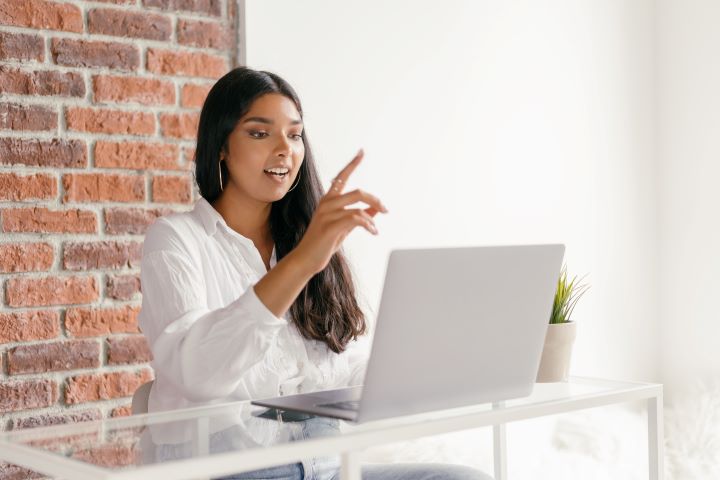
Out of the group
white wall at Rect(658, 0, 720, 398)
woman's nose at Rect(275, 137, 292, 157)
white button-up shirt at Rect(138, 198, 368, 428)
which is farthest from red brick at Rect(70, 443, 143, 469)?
white wall at Rect(658, 0, 720, 398)

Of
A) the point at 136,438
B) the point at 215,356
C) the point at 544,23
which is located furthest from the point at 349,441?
the point at 544,23

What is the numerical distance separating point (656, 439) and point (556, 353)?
0.21 metres

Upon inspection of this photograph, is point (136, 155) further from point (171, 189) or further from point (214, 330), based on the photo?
point (214, 330)

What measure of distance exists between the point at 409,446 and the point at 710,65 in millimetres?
1997

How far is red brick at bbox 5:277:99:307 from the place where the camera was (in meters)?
2.27

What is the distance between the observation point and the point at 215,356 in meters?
1.54

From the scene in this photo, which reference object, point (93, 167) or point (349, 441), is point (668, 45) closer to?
point (93, 167)

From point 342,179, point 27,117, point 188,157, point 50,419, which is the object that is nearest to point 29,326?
point 50,419

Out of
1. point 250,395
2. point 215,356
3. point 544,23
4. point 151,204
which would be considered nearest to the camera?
point 215,356

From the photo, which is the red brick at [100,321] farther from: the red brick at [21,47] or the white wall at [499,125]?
the white wall at [499,125]

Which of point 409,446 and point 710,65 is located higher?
point 710,65

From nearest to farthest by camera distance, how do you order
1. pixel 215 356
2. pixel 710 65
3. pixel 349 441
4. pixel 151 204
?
pixel 349 441 < pixel 215 356 < pixel 151 204 < pixel 710 65

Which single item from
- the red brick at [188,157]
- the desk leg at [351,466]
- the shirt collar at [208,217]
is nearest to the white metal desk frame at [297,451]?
the desk leg at [351,466]

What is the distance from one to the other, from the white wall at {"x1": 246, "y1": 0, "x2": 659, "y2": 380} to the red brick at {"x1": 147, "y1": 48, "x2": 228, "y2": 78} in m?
0.09
